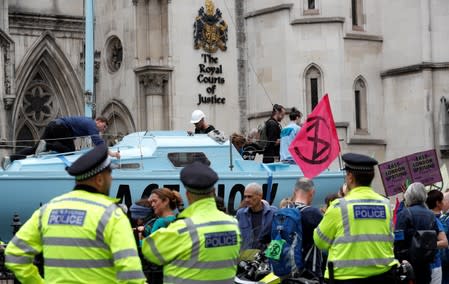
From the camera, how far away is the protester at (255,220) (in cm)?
1263

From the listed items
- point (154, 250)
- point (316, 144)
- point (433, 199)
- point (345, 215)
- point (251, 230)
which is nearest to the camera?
point (154, 250)

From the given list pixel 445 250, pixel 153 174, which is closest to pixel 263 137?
pixel 153 174

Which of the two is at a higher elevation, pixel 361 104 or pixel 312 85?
pixel 312 85

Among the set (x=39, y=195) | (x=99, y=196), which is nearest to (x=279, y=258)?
(x=99, y=196)

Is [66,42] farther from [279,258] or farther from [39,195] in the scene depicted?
[279,258]

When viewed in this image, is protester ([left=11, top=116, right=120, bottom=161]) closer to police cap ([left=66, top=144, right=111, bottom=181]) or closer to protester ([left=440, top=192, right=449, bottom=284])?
protester ([left=440, top=192, right=449, bottom=284])

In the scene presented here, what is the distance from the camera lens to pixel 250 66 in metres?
30.6

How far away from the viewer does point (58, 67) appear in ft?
101

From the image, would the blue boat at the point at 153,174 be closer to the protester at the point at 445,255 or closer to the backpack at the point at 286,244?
the protester at the point at 445,255

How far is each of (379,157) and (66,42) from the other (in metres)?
8.51

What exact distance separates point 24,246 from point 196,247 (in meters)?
1.18

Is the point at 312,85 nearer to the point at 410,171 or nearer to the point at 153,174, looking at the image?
the point at 410,171

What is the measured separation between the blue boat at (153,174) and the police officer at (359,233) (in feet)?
26.0

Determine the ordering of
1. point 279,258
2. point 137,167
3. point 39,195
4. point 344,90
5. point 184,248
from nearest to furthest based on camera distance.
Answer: point 184,248 → point 279,258 → point 39,195 → point 137,167 → point 344,90
